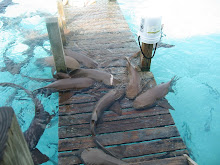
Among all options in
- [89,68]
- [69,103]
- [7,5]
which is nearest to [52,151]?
[69,103]

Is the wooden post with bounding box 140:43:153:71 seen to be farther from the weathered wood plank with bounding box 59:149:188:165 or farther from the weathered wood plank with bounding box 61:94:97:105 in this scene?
the weathered wood plank with bounding box 59:149:188:165

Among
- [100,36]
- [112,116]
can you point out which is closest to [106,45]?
Result: [100,36]

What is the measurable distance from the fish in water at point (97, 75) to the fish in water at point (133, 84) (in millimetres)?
264

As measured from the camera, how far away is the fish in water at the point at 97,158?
206 cm

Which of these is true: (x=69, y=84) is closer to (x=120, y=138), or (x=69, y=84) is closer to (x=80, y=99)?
(x=80, y=99)

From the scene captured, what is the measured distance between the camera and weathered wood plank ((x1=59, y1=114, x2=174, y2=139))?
98.7 inches

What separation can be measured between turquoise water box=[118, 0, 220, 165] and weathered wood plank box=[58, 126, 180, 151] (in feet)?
3.22

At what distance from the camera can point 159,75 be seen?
490 cm

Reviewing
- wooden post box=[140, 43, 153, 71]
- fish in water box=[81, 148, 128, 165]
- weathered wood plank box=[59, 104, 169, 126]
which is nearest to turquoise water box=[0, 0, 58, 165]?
weathered wood plank box=[59, 104, 169, 126]

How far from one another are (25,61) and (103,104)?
3.07m

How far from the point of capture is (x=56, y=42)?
9.94ft

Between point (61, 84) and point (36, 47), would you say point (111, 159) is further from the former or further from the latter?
point (36, 47)

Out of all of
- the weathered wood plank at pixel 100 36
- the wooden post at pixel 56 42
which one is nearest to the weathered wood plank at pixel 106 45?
the weathered wood plank at pixel 100 36

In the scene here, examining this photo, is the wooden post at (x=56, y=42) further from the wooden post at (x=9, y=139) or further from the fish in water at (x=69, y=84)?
the wooden post at (x=9, y=139)
